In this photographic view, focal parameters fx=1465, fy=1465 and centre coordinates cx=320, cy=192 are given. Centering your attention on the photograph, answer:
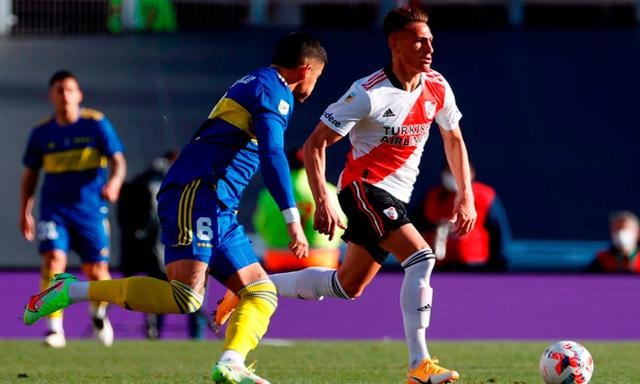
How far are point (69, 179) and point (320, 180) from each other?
5.07 metres

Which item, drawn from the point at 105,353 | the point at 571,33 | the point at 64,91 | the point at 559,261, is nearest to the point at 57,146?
the point at 64,91

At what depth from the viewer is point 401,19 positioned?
862 cm

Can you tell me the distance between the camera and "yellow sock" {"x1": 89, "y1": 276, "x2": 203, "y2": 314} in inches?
302

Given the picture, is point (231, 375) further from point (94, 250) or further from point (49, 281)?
point (94, 250)

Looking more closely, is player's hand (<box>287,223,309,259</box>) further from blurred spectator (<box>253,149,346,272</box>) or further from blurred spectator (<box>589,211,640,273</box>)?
blurred spectator (<box>589,211,640,273</box>)

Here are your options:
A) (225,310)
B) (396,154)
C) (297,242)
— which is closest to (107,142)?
(225,310)

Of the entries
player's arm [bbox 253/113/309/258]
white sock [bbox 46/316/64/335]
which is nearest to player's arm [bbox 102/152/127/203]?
white sock [bbox 46/316/64/335]

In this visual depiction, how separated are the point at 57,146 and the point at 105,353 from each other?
1.98m

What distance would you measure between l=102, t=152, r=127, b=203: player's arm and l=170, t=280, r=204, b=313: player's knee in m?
4.84

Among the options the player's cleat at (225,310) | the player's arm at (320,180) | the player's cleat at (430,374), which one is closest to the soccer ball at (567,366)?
the player's cleat at (430,374)

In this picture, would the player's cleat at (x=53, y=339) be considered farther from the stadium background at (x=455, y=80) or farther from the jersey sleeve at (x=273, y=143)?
the stadium background at (x=455, y=80)

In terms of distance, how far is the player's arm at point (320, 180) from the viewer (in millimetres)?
7914

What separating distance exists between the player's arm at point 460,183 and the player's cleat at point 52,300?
7.52 feet

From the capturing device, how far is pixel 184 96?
2528 centimetres
